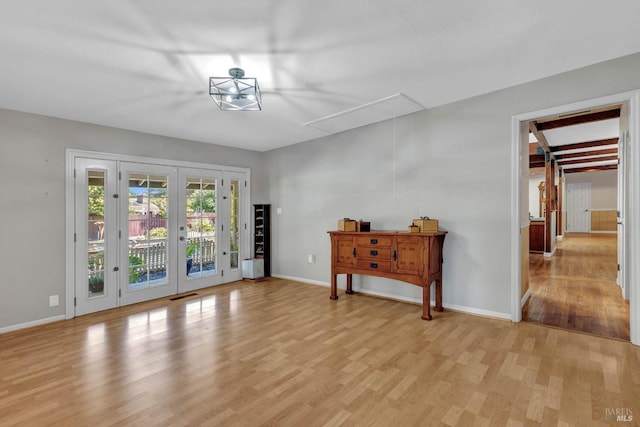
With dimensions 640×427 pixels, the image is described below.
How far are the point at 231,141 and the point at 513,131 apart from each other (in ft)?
13.3

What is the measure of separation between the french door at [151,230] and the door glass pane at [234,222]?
0.02 metres

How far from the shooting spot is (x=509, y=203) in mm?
3178

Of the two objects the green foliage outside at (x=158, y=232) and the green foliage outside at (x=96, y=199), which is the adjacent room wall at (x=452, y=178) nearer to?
the green foliage outside at (x=158, y=232)

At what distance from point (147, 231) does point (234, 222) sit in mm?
1469

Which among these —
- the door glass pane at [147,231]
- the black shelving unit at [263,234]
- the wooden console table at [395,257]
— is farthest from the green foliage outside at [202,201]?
the wooden console table at [395,257]

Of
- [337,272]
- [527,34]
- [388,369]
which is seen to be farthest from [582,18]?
[337,272]

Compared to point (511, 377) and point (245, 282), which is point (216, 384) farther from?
point (245, 282)

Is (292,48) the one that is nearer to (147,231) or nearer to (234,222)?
(147,231)

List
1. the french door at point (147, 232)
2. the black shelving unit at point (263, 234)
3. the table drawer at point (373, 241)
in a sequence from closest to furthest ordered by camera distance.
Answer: the table drawer at point (373, 241)
the french door at point (147, 232)
the black shelving unit at point (263, 234)

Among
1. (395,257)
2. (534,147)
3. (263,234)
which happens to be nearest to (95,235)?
(263,234)

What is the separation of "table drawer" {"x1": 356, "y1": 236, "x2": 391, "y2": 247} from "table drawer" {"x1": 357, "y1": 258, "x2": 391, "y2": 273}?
21 centimetres

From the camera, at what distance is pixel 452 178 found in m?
3.60

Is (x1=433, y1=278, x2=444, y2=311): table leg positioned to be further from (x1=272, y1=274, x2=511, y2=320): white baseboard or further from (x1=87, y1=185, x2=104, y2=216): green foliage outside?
(x1=87, y1=185, x2=104, y2=216): green foliage outside

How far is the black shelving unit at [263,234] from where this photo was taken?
18.7 ft
